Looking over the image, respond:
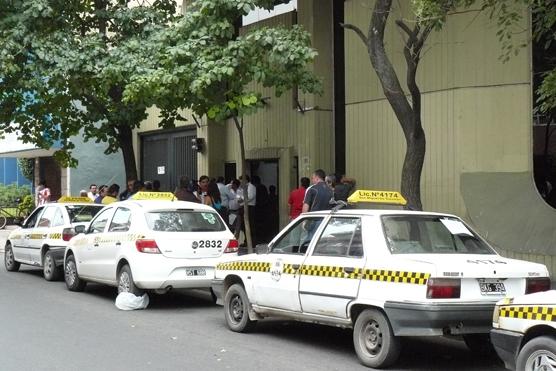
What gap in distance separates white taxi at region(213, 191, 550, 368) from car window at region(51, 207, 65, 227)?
20.9 ft

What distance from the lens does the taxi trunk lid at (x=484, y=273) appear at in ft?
21.5

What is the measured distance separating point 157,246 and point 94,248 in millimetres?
1853

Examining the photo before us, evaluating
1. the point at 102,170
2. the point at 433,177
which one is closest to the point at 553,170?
the point at 433,177

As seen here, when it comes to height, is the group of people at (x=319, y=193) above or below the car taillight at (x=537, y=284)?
above

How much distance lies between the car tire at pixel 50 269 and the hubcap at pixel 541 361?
10.3m

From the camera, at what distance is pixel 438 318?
6395mm

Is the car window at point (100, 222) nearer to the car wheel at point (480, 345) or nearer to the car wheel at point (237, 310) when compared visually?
the car wheel at point (237, 310)

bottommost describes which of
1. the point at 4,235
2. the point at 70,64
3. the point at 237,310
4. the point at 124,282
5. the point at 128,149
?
the point at 4,235

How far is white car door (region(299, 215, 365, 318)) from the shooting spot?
23.6 feet

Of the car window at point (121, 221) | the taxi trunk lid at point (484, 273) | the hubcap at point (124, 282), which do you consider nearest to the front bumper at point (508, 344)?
the taxi trunk lid at point (484, 273)

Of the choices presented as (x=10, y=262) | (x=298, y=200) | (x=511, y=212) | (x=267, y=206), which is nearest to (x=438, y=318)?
(x=511, y=212)

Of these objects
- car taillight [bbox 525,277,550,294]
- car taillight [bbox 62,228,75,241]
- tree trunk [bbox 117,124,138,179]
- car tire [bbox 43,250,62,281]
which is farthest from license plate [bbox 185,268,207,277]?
tree trunk [bbox 117,124,138,179]

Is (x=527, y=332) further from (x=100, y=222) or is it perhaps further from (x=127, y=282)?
(x=100, y=222)

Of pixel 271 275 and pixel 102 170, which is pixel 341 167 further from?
pixel 102 170
